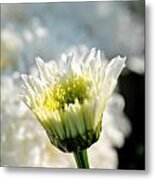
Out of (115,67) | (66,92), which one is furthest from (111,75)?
(66,92)

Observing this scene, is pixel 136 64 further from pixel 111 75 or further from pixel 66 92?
pixel 66 92

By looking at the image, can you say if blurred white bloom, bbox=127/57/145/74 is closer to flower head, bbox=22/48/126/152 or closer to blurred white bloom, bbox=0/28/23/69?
flower head, bbox=22/48/126/152

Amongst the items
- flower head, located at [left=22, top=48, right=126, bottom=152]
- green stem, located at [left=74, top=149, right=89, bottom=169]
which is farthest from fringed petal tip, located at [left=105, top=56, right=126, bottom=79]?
green stem, located at [left=74, top=149, right=89, bottom=169]

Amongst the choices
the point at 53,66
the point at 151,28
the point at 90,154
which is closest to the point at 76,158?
the point at 90,154

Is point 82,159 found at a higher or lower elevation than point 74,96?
lower

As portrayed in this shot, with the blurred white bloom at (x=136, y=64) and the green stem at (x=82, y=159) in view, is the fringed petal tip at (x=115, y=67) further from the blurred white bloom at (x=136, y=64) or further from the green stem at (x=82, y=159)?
the green stem at (x=82, y=159)

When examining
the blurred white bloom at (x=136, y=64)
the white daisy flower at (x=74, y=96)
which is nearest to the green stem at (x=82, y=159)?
the white daisy flower at (x=74, y=96)
